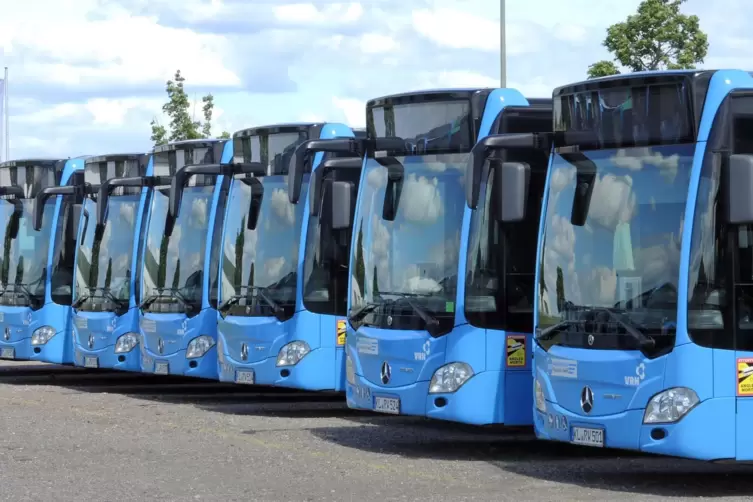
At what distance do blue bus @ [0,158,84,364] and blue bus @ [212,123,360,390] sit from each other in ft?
15.6

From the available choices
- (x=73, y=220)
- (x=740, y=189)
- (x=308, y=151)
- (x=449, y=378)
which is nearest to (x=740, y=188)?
(x=740, y=189)

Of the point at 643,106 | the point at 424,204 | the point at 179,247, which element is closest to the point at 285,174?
the point at 179,247

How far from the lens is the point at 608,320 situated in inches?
460

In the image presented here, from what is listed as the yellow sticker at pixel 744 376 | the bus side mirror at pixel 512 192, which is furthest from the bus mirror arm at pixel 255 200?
the yellow sticker at pixel 744 376

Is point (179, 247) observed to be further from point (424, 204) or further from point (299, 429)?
point (424, 204)

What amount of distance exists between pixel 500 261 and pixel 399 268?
40.0 inches

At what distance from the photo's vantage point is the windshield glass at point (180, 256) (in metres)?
19.4

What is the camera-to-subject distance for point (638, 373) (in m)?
11.3

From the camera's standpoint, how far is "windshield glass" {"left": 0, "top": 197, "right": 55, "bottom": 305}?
22.8m

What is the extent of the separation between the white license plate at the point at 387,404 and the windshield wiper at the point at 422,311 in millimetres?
727

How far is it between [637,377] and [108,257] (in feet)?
37.6

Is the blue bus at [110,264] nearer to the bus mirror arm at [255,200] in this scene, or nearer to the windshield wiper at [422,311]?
the bus mirror arm at [255,200]

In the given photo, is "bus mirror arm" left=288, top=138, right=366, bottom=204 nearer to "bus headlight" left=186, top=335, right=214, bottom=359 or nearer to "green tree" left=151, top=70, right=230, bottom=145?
"bus headlight" left=186, top=335, right=214, bottom=359

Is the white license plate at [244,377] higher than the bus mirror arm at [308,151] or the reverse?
the reverse
